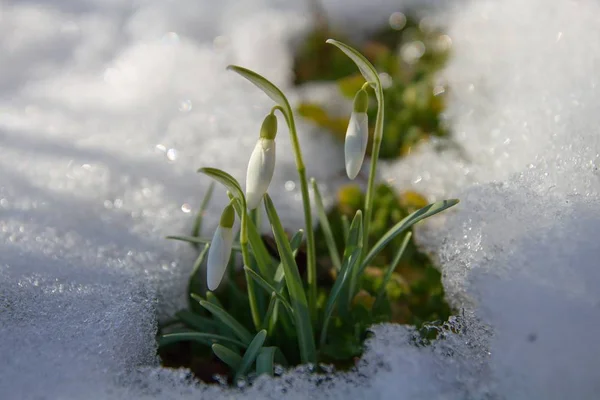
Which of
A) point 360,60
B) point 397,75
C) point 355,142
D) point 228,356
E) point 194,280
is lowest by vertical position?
point 228,356

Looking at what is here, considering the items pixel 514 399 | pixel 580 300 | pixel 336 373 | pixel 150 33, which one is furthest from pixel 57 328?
pixel 150 33

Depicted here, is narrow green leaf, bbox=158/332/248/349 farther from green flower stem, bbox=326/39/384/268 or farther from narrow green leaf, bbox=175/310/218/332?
green flower stem, bbox=326/39/384/268

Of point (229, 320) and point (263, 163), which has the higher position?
point (263, 163)

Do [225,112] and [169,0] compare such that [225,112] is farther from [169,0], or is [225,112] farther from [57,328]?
[57,328]

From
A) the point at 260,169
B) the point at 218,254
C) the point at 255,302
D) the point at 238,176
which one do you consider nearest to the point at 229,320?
the point at 255,302

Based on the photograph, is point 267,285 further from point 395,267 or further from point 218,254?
point 395,267

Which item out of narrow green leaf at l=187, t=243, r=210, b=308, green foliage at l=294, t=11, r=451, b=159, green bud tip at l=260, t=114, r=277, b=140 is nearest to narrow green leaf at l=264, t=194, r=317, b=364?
green bud tip at l=260, t=114, r=277, b=140
